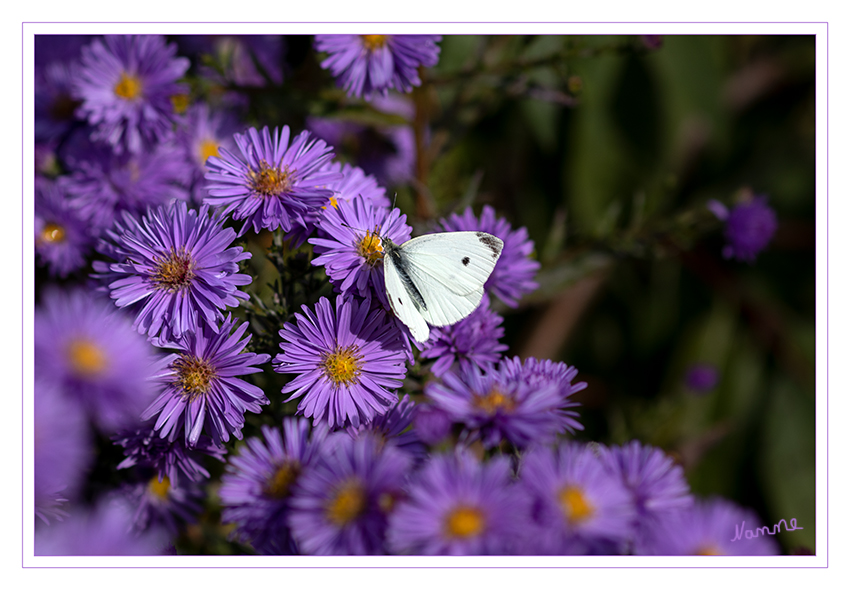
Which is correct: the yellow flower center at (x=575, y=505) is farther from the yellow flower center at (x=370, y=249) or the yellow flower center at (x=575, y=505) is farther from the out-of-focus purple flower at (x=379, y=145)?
the out-of-focus purple flower at (x=379, y=145)

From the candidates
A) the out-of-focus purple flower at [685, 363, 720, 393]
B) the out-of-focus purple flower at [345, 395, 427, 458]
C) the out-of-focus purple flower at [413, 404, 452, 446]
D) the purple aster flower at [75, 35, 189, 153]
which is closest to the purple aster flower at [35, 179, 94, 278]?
the purple aster flower at [75, 35, 189, 153]

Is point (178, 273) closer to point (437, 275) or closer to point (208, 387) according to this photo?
point (208, 387)

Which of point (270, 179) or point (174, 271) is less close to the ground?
point (270, 179)

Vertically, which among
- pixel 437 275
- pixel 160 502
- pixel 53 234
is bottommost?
pixel 160 502

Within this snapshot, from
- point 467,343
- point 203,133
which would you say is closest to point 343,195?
point 467,343

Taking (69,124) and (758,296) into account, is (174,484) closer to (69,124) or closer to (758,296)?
(69,124)

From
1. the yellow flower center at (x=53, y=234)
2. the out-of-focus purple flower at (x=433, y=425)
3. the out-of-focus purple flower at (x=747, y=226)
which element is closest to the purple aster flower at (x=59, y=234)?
the yellow flower center at (x=53, y=234)

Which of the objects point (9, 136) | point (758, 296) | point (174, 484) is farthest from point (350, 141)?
point (758, 296)
